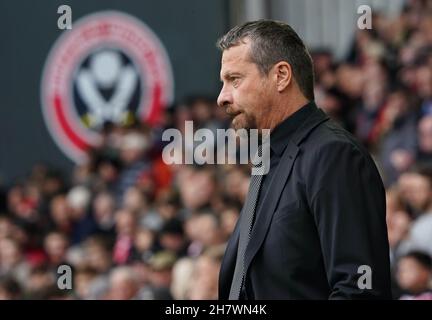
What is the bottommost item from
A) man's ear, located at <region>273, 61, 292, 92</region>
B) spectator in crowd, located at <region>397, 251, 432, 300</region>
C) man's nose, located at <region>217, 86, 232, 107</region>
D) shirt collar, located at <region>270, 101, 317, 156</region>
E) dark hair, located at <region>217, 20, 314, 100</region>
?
spectator in crowd, located at <region>397, 251, 432, 300</region>

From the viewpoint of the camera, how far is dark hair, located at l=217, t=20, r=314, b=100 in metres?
2.44

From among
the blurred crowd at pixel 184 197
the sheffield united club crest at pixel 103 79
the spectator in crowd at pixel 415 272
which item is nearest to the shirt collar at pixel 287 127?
the blurred crowd at pixel 184 197

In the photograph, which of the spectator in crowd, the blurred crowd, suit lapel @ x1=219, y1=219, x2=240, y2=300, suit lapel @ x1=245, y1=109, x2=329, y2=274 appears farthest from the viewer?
the blurred crowd

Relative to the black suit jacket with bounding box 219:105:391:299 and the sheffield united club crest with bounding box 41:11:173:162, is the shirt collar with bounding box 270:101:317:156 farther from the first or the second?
the sheffield united club crest with bounding box 41:11:173:162

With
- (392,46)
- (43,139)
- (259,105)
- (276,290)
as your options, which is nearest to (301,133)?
(259,105)

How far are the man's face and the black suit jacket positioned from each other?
110mm

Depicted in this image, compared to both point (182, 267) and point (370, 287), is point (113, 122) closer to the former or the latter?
point (182, 267)

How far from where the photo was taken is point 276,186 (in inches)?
94.3

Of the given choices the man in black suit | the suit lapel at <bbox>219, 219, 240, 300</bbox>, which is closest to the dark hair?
the man in black suit

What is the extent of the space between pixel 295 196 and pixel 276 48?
1.14 feet

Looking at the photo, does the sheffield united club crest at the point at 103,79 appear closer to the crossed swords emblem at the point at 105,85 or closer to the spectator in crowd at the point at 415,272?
the crossed swords emblem at the point at 105,85

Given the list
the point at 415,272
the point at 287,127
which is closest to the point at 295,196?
the point at 287,127

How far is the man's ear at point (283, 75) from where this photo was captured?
244cm

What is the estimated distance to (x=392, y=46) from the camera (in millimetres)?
7125
